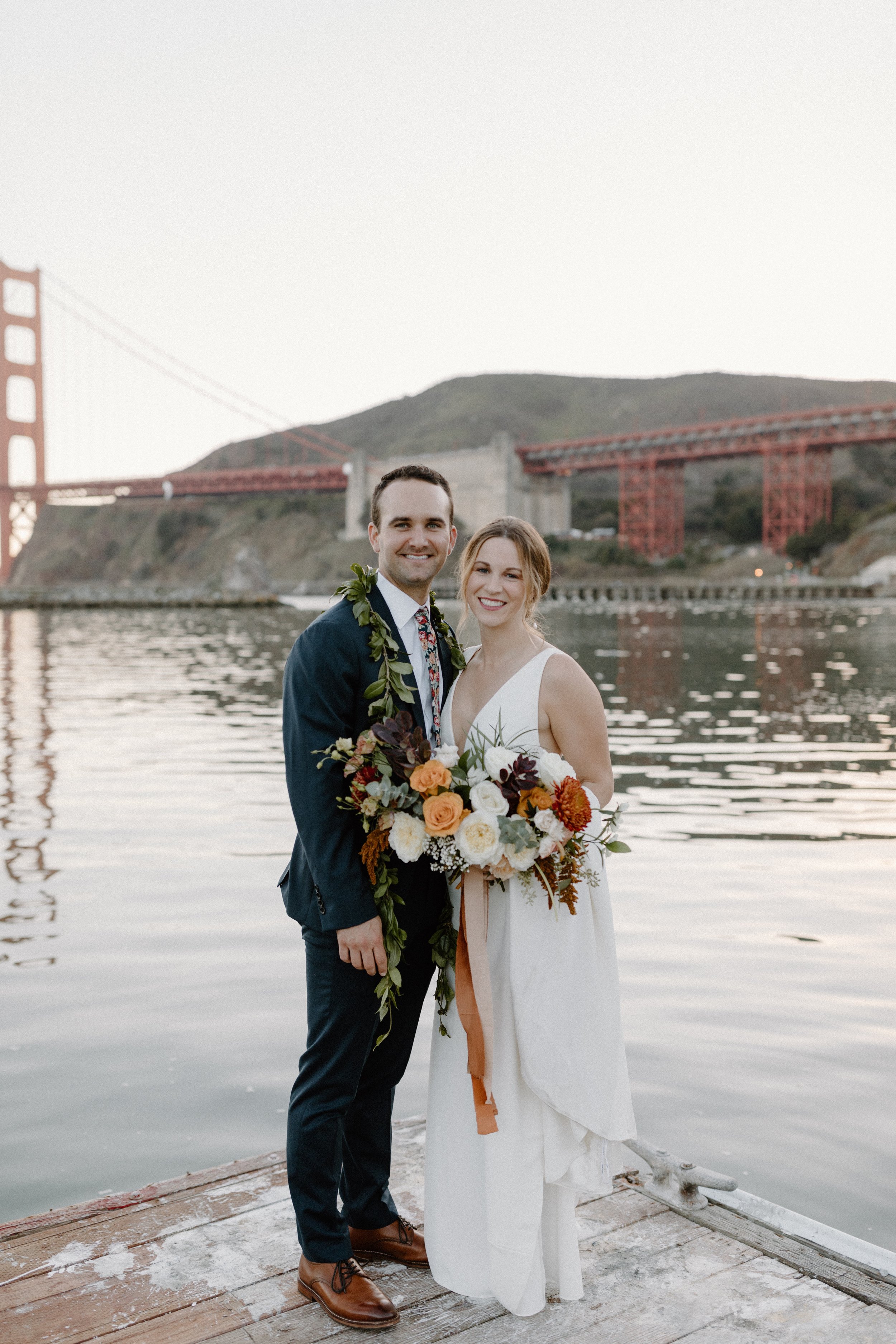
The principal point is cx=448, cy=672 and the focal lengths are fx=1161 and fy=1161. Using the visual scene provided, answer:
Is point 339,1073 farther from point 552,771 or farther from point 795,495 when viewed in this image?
point 795,495

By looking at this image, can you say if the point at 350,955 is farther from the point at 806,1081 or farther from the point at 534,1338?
the point at 806,1081

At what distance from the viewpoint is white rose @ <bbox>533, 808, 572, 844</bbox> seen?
218 cm

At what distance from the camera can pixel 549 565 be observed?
8.13 ft

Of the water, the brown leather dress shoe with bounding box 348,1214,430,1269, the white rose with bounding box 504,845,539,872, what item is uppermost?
the white rose with bounding box 504,845,539,872

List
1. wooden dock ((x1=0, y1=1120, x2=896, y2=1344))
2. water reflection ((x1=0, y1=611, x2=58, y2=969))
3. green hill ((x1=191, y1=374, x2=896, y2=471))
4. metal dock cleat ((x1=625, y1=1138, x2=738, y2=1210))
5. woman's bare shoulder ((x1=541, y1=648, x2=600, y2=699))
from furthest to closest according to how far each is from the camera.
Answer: green hill ((x1=191, y1=374, x2=896, y2=471)) < water reflection ((x1=0, y1=611, x2=58, y2=969)) < metal dock cleat ((x1=625, y1=1138, x2=738, y2=1210)) < woman's bare shoulder ((x1=541, y1=648, x2=600, y2=699)) < wooden dock ((x1=0, y1=1120, x2=896, y2=1344))

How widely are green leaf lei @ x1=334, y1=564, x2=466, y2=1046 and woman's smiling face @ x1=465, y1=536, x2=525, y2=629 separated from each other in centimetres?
19

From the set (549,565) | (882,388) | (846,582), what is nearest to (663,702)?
(549,565)

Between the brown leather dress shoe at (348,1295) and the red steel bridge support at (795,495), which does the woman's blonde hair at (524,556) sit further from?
the red steel bridge support at (795,495)

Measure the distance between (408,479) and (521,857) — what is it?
0.83 metres

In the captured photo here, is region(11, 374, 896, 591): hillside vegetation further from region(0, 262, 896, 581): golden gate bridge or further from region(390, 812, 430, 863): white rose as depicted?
region(390, 812, 430, 863): white rose

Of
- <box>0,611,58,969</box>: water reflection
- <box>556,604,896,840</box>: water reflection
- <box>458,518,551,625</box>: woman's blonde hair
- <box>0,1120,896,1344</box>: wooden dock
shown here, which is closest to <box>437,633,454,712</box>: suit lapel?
<box>458,518,551,625</box>: woman's blonde hair

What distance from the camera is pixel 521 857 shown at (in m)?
2.18

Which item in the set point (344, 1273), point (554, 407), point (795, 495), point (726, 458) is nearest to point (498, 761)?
point (344, 1273)

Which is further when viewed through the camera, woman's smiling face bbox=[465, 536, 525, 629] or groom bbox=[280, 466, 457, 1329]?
woman's smiling face bbox=[465, 536, 525, 629]
